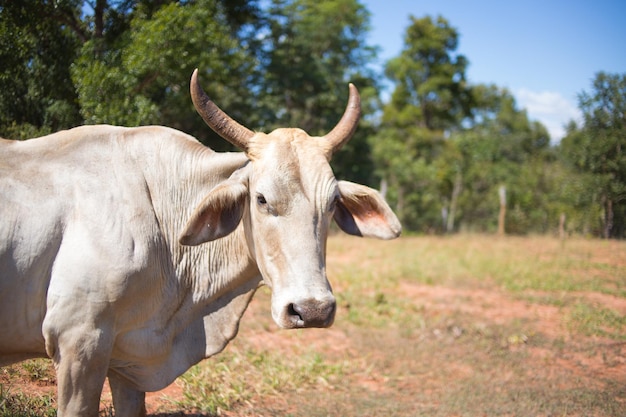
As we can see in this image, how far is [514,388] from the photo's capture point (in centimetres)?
557

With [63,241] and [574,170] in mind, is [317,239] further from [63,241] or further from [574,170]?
[574,170]

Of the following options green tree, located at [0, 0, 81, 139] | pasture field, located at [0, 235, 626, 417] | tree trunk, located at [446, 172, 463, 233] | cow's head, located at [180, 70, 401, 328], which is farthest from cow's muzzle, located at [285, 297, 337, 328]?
tree trunk, located at [446, 172, 463, 233]

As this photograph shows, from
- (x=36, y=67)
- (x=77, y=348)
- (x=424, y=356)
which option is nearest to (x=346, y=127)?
(x=77, y=348)

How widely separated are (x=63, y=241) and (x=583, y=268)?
1138 cm

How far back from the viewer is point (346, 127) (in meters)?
3.34

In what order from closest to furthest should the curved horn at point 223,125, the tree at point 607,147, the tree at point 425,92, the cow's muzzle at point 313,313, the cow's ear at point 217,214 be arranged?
the cow's muzzle at point 313,313 → the cow's ear at point 217,214 → the curved horn at point 223,125 → the tree at point 607,147 → the tree at point 425,92

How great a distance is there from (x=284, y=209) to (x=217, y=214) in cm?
43

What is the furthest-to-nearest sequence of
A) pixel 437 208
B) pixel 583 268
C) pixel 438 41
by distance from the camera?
pixel 438 41
pixel 437 208
pixel 583 268

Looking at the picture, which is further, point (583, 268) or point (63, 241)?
point (583, 268)

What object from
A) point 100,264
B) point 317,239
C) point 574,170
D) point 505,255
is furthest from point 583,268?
point 100,264

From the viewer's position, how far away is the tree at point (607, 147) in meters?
13.1

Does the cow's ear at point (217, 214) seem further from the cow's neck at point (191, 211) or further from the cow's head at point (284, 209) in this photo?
the cow's neck at point (191, 211)

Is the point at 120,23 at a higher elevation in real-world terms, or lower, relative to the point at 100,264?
higher

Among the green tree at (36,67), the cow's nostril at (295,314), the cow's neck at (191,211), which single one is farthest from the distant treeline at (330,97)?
the cow's nostril at (295,314)
